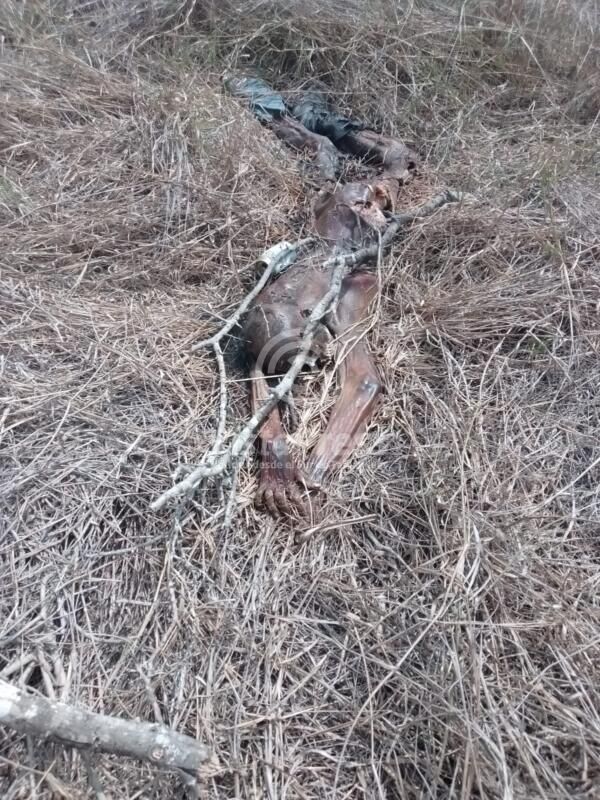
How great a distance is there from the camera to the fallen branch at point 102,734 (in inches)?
47.6

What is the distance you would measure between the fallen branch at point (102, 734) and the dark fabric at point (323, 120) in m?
2.74

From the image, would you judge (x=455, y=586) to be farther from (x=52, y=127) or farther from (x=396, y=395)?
(x=52, y=127)

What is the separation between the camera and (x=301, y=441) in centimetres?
196

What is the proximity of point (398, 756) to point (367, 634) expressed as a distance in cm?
26

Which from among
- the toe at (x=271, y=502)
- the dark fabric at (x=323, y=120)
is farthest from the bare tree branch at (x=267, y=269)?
the dark fabric at (x=323, y=120)

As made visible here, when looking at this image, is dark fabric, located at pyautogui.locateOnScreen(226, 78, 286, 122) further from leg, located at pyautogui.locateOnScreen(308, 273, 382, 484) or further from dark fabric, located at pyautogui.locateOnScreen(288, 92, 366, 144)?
leg, located at pyautogui.locateOnScreen(308, 273, 382, 484)

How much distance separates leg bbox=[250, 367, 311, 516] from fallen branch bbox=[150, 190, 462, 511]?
0.14 feet

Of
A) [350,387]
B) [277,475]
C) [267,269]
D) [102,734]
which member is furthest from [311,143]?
[102,734]

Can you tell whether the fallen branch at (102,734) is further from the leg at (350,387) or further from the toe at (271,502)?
the leg at (350,387)

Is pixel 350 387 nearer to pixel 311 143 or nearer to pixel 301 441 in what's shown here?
pixel 301 441

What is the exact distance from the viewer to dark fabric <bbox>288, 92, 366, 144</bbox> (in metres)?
3.12

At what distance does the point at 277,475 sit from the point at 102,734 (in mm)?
793

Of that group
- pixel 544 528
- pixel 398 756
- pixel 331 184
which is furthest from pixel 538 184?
pixel 398 756

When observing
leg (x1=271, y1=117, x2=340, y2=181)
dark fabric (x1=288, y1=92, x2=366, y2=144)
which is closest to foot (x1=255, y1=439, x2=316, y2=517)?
leg (x1=271, y1=117, x2=340, y2=181)
